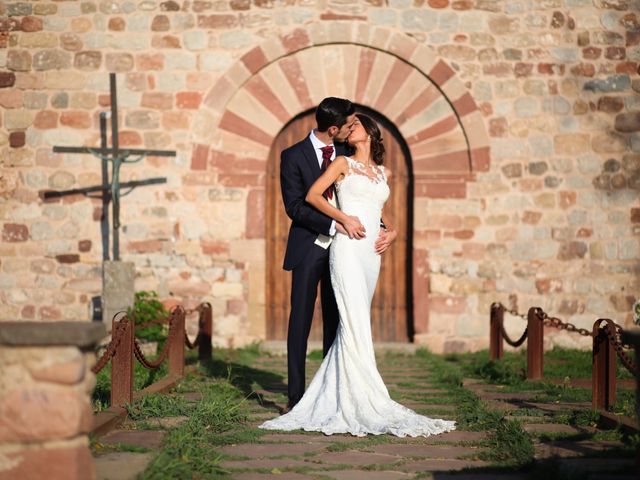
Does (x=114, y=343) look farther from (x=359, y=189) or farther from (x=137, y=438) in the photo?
(x=359, y=189)

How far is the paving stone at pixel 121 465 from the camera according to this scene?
3461 mm

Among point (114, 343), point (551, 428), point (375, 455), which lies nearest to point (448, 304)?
point (551, 428)

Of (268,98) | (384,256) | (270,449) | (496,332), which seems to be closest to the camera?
(270,449)

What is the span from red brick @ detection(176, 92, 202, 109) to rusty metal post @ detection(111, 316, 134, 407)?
4062 mm

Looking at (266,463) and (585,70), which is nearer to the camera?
(266,463)

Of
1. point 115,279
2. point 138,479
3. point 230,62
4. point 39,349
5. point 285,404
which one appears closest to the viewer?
point 39,349

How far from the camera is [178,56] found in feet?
29.2

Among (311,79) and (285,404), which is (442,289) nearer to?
(311,79)

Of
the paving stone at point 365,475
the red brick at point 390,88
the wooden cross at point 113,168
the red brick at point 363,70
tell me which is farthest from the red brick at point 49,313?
the paving stone at point 365,475

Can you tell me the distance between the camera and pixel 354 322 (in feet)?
16.5

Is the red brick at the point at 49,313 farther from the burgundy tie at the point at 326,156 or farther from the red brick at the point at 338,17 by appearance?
the burgundy tie at the point at 326,156

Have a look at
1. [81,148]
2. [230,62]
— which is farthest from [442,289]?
[81,148]

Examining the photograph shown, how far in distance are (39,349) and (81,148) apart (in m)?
5.45

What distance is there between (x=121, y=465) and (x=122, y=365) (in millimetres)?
1559
